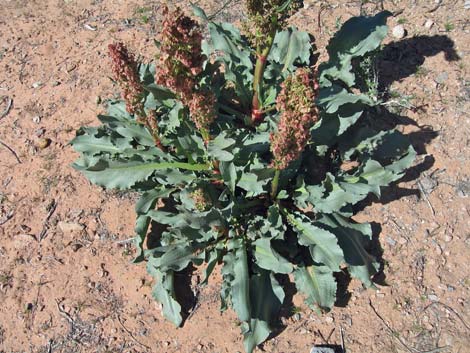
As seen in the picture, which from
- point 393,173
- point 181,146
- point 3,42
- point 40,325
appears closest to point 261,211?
point 181,146

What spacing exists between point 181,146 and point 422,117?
2959 mm

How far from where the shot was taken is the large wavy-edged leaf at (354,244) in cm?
454

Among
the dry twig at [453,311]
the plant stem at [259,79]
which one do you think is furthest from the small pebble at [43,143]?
the dry twig at [453,311]

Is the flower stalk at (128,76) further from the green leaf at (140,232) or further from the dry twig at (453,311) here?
the dry twig at (453,311)

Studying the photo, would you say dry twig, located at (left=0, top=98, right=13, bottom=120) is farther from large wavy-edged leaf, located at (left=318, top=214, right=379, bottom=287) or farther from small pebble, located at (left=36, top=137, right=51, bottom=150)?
large wavy-edged leaf, located at (left=318, top=214, right=379, bottom=287)

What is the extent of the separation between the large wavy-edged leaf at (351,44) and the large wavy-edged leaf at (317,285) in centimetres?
214

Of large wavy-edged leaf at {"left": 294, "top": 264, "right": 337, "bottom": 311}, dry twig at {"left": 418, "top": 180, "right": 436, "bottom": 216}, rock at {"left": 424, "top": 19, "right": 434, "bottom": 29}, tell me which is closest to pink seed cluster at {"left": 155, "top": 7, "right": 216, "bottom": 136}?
large wavy-edged leaf at {"left": 294, "top": 264, "right": 337, "bottom": 311}

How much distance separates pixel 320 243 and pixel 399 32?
3.41 metres

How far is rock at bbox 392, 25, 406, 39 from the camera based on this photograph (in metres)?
6.14

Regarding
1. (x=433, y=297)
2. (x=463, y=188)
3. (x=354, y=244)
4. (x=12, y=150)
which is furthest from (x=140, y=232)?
(x=463, y=188)

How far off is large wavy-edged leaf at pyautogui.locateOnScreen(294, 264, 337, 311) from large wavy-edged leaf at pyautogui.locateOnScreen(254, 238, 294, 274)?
34 cm

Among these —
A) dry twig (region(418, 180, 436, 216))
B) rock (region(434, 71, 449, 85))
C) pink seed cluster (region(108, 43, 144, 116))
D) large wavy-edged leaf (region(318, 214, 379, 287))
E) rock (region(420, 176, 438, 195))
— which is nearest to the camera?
pink seed cluster (region(108, 43, 144, 116))

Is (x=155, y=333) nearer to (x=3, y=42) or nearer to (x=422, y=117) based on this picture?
(x=422, y=117)

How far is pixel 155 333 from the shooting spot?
477 centimetres
